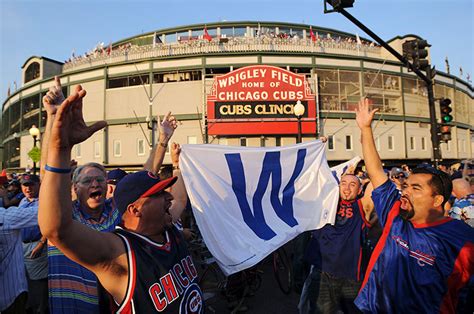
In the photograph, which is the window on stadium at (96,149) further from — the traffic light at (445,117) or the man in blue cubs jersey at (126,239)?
the man in blue cubs jersey at (126,239)

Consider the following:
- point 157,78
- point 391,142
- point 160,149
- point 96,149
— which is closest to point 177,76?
point 157,78

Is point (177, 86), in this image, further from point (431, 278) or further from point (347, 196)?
point (431, 278)

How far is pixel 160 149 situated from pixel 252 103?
67.8 ft

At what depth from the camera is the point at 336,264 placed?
3.71m

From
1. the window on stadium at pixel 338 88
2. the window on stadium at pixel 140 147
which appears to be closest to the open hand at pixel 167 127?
the window on stadium at pixel 140 147

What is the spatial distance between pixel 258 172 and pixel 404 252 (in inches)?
115

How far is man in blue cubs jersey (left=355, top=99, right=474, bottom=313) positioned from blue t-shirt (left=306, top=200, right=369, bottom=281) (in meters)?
1.16

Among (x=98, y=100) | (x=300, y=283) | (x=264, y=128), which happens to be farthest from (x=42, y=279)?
(x=98, y=100)

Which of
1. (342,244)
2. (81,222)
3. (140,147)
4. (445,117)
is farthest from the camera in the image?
(140,147)

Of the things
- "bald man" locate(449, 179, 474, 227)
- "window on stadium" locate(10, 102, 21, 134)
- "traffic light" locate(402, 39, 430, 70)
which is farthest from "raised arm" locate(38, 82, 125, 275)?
"window on stadium" locate(10, 102, 21, 134)

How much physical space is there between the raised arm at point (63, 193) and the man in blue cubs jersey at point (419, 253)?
6.62 feet

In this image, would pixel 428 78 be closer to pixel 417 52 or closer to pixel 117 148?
pixel 417 52

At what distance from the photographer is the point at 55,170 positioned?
1.37m

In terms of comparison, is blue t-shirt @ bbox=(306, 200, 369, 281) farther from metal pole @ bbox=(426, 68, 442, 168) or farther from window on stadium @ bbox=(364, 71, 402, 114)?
window on stadium @ bbox=(364, 71, 402, 114)
